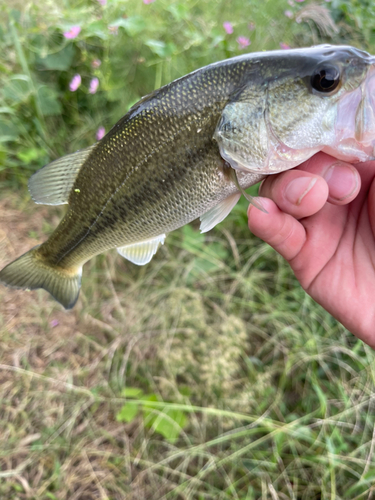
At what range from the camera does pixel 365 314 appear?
1.39 metres

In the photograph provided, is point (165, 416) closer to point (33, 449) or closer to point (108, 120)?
point (33, 449)

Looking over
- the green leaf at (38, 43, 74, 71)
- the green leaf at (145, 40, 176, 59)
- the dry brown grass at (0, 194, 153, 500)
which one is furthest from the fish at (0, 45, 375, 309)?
the green leaf at (38, 43, 74, 71)

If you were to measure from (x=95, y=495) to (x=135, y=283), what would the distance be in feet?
4.85

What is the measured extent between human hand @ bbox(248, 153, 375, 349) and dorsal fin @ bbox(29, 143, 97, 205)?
0.82m

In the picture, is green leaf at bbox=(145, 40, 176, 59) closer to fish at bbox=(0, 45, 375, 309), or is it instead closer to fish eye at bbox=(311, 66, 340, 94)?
fish at bbox=(0, 45, 375, 309)

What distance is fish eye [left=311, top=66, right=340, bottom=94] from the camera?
3.33 ft

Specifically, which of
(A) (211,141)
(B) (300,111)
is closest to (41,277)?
(A) (211,141)

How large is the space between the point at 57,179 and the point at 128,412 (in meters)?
1.67

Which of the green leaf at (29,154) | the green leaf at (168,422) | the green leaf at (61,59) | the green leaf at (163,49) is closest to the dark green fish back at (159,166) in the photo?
the green leaf at (163,49)

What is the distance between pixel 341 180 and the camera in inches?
47.3

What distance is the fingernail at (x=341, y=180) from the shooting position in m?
1.20

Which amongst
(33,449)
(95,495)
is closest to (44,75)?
(33,449)

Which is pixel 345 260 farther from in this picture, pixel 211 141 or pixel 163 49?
pixel 163 49

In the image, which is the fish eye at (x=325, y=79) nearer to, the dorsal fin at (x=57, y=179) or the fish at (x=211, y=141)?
the fish at (x=211, y=141)
